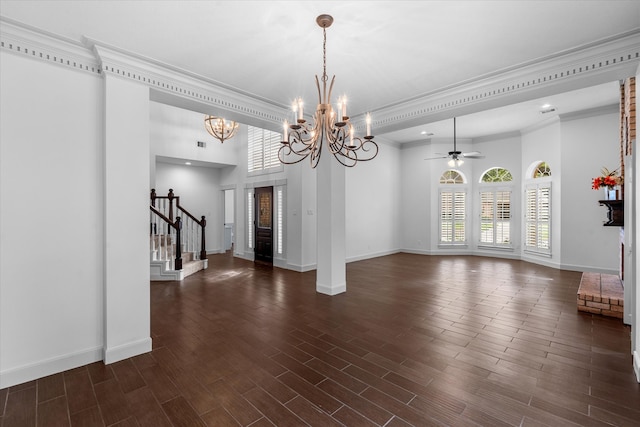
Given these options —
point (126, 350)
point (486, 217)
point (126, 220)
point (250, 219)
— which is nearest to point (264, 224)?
point (250, 219)

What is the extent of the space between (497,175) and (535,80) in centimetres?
608

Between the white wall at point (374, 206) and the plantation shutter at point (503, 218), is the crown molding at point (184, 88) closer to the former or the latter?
the white wall at point (374, 206)

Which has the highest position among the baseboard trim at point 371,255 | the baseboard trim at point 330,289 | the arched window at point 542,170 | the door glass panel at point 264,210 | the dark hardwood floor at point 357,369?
the arched window at point 542,170

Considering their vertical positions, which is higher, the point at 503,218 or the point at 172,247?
the point at 503,218

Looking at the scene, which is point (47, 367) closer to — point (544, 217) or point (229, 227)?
point (229, 227)

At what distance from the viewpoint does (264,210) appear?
7.95 meters

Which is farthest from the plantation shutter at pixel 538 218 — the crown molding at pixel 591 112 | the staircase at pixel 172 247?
the staircase at pixel 172 247

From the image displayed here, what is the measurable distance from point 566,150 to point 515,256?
3030 millimetres

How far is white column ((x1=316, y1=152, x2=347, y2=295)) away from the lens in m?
4.92

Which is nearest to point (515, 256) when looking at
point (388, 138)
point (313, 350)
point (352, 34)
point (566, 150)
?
point (566, 150)

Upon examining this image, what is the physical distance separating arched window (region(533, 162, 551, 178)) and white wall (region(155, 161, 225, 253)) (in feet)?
30.3

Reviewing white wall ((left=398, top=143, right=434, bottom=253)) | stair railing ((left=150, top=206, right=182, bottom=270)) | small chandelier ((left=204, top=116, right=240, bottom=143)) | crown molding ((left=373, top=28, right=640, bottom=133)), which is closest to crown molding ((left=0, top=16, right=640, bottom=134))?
crown molding ((left=373, top=28, right=640, bottom=133))

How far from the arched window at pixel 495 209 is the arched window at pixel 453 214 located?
→ 517 mm

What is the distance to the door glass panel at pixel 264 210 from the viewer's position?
25.5 feet
